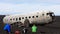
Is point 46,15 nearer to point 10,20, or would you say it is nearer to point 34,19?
point 34,19

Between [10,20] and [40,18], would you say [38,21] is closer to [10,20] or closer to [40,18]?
[40,18]

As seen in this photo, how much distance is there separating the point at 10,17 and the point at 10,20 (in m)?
0.73

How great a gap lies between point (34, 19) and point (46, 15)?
285 cm

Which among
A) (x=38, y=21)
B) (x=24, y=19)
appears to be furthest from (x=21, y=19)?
(x=38, y=21)

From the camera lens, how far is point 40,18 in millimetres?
48531

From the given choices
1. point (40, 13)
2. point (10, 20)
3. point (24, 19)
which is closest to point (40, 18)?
point (40, 13)

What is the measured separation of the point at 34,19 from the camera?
162 feet

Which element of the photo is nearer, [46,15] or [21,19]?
[46,15]

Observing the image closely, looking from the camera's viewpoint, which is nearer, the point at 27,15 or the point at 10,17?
the point at 27,15

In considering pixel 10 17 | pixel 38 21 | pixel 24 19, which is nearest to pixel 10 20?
pixel 10 17

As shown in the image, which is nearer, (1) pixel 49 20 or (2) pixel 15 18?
(1) pixel 49 20

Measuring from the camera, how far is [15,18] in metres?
52.2

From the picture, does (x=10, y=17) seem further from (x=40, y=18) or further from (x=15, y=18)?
(x=40, y=18)

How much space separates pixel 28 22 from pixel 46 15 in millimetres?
4757
